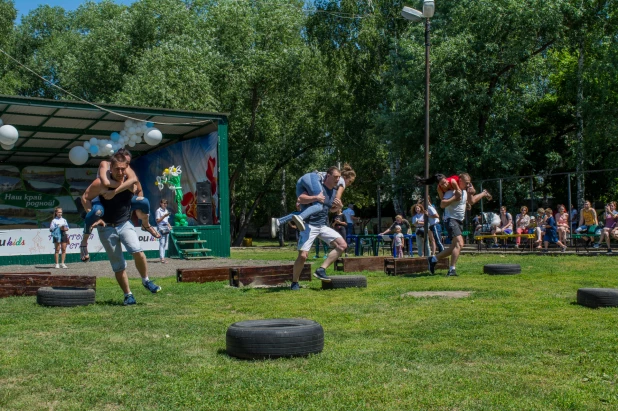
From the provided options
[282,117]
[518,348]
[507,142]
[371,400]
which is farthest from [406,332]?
[282,117]

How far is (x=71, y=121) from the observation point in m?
24.4

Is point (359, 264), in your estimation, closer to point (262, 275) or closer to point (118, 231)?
point (262, 275)

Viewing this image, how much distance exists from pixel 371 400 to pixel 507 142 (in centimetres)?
2626

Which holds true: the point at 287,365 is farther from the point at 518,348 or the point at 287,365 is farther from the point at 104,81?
the point at 104,81

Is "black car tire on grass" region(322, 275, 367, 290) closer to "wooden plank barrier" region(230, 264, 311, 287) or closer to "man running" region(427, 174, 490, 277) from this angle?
"wooden plank barrier" region(230, 264, 311, 287)

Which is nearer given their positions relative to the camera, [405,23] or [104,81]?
[405,23]

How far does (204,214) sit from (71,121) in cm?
579

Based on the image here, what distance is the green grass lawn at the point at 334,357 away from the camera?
12.8 feet

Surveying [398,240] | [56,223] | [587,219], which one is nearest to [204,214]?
[56,223]

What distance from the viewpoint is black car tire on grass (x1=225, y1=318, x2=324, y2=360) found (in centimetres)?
495

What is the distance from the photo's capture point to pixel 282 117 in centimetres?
3922

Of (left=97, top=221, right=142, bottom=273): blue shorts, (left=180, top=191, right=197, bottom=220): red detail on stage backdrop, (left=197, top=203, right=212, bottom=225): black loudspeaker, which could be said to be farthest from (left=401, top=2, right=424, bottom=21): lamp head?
(left=97, top=221, right=142, bottom=273): blue shorts

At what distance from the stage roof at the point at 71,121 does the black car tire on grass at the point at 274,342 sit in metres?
17.5

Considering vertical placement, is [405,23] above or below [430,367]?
above
